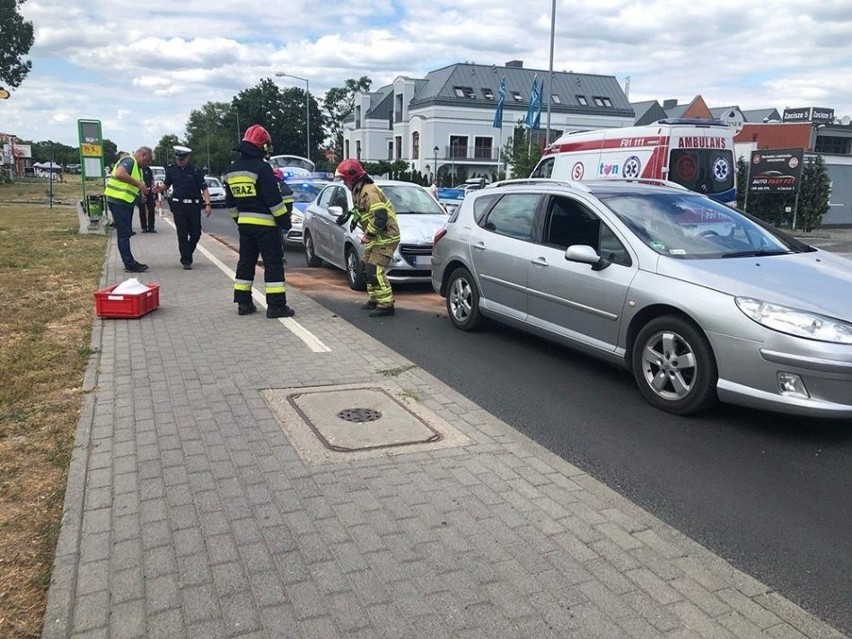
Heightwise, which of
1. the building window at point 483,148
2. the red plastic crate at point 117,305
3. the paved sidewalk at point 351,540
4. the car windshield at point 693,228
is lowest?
the paved sidewalk at point 351,540

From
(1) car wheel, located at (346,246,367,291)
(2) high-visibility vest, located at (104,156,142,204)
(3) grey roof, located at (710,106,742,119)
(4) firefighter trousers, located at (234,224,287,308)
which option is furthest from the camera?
(3) grey roof, located at (710,106,742,119)

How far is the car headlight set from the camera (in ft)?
14.3

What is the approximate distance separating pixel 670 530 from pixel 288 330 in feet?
16.7

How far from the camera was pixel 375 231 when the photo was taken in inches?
336

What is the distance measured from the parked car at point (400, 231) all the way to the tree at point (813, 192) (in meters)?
21.3

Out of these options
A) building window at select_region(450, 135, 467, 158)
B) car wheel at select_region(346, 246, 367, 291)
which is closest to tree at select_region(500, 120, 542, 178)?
car wheel at select_region(346, 246, 367, 291)

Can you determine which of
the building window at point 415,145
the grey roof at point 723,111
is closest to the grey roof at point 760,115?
the grey roof at point 723,111

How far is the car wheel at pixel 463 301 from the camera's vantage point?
7.59 meters

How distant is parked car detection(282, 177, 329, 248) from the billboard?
1701cm

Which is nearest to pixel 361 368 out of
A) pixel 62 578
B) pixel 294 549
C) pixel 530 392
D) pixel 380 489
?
pixel 530 392

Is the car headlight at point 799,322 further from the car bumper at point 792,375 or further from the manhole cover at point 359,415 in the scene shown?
the manhole cover at point 359,415

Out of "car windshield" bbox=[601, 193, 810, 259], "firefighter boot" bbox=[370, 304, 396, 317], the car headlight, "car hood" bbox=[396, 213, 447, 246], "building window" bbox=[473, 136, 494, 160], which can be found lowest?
"firefighter boot" bbox=[370, 304, 396, 317]

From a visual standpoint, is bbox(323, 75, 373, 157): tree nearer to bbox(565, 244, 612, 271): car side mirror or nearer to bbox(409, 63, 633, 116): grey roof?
bbox(409, 63, 633, 116): grey roof

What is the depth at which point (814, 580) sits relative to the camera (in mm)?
3107
